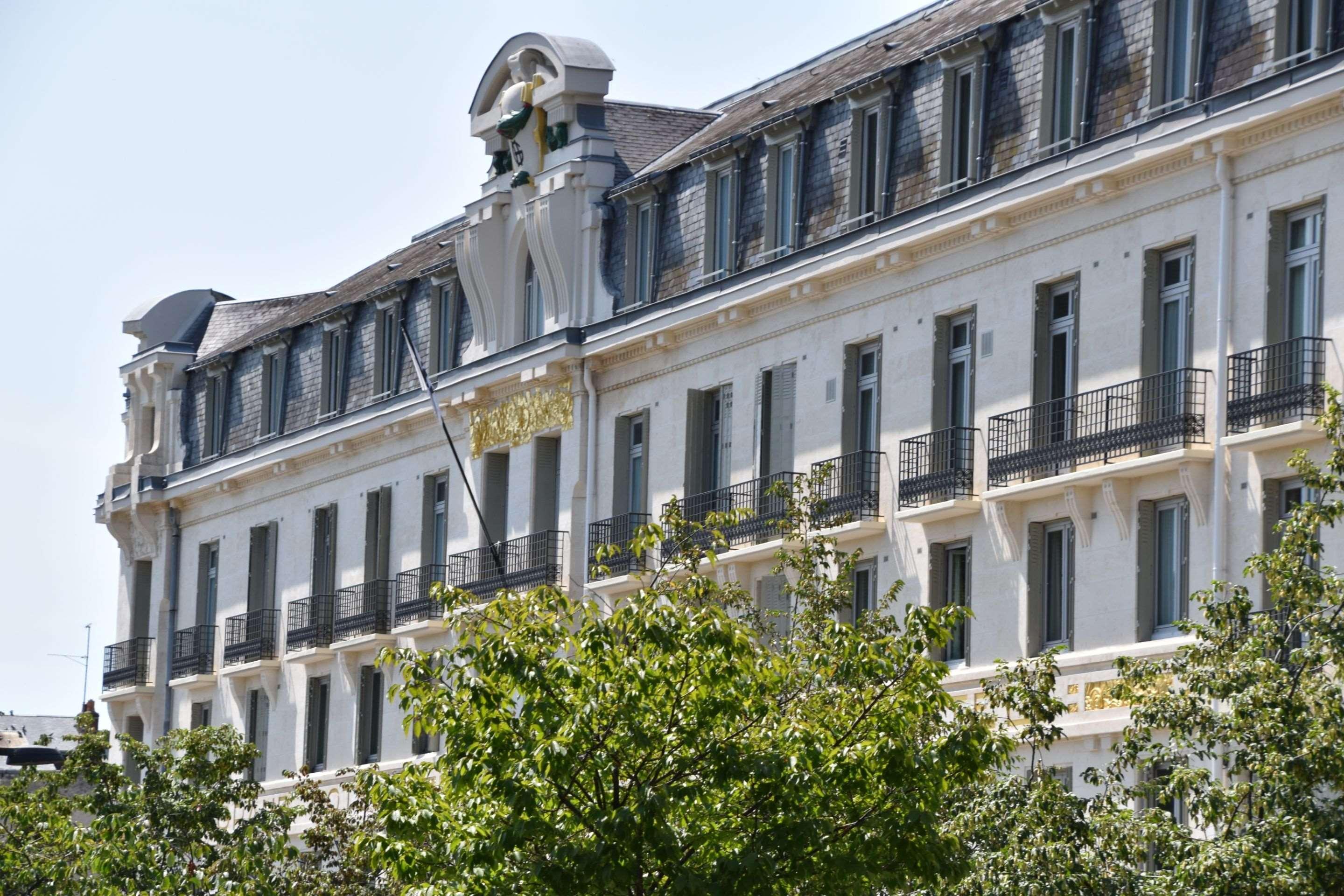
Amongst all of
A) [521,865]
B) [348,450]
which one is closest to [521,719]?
[521,865]

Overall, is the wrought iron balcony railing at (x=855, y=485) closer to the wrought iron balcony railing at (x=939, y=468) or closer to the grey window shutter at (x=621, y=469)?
the wrought iron balcony railing at (x=939, y=468)

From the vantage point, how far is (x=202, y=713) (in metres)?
66.9

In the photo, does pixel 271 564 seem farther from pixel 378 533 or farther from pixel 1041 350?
pixel 1041 350

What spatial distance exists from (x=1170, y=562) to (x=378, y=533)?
82.1ft

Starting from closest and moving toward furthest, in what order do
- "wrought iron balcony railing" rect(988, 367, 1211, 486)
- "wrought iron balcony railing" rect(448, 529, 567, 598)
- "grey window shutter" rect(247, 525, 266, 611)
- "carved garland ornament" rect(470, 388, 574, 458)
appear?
"wrought iron balcony railing" rect(988, 367, 1211, 486) < "wrought iron balcony railing" rect(448, 529, 567, 598) < "carved garland ornament" rect(470, 388, 574, 458) < "grey window shutter" rect(247, 525, 266, 611)

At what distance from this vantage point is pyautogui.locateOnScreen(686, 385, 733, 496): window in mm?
49250

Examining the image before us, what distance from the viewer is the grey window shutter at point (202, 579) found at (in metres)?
68.1

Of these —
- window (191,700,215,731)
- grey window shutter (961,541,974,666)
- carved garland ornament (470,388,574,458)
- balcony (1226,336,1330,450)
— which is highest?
carved garland ornament (470,388,574,458)

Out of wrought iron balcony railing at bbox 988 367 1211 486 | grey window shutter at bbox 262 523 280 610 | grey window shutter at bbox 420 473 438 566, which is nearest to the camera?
wrought iron balcony railing at bbox 988 367 1211 486

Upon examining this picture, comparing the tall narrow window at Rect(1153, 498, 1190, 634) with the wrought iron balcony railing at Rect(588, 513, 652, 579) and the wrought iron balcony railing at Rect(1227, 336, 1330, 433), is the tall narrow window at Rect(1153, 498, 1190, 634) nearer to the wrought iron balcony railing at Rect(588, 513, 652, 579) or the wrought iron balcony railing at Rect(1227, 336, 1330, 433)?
the wrought iron balcony railing at Rect(1227, 336, 1330, 433)

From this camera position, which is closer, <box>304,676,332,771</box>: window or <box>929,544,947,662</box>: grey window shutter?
<box>929,544,947,662</box>: grey window shutter

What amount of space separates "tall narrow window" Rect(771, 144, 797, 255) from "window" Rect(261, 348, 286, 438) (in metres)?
19.9

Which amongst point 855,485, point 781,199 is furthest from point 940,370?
point 781,199

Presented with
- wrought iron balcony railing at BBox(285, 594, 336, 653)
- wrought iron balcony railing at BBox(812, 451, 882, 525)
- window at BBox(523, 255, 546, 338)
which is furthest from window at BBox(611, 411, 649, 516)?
wrought iron balcony railing at BBox(285, 594, 336, 653)
